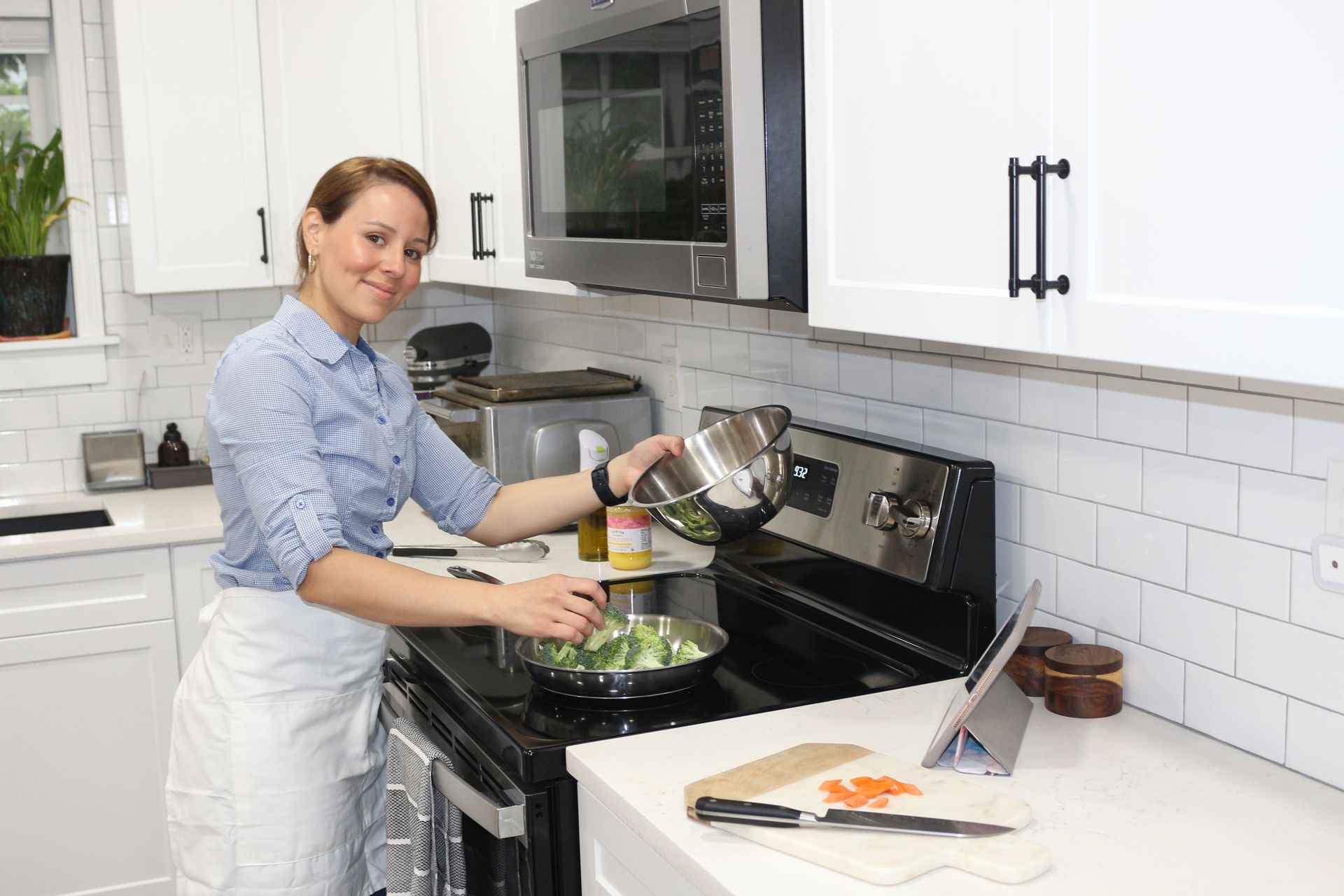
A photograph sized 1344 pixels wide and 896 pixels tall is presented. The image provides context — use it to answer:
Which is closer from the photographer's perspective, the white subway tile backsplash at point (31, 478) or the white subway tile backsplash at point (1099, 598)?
the white subway tile backsplash at point (1099, 598)

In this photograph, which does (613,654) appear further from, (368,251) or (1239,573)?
(1239,573)

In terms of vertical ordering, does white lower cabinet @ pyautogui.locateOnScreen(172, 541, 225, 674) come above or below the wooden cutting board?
below

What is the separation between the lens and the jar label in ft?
7.45

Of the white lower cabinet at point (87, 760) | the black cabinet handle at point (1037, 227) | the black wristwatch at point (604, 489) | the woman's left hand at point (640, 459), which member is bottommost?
the white lower cabinet at point (87, 760)

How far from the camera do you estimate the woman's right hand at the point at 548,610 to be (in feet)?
4.91

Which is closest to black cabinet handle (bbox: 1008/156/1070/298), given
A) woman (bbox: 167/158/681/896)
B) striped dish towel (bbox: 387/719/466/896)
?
woman (bbox: 167/158/681/896)

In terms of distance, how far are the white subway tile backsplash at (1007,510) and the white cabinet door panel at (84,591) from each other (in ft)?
6.41

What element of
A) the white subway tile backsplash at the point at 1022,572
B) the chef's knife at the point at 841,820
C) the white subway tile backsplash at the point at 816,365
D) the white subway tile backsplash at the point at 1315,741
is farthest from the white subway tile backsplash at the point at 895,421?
the chef's knife at the point at 841,820

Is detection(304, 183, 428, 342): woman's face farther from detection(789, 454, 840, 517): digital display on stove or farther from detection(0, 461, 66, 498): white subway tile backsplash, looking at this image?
detection(0, 461, 66, 498): white subway tile backsplash

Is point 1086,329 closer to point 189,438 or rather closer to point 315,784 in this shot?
point 315,784

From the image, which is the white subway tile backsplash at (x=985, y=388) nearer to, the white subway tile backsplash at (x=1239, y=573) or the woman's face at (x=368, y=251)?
the white subway tile backsplash at (x=1239, y=573)

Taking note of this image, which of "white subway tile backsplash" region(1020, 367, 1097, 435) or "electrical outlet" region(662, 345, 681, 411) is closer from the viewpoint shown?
"white subway tile backsplash" region(1020, 367, 1097, 435)

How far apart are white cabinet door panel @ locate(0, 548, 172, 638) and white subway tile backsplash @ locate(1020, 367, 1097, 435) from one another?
2036 mm

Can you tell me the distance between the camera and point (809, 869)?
3.75 ft
